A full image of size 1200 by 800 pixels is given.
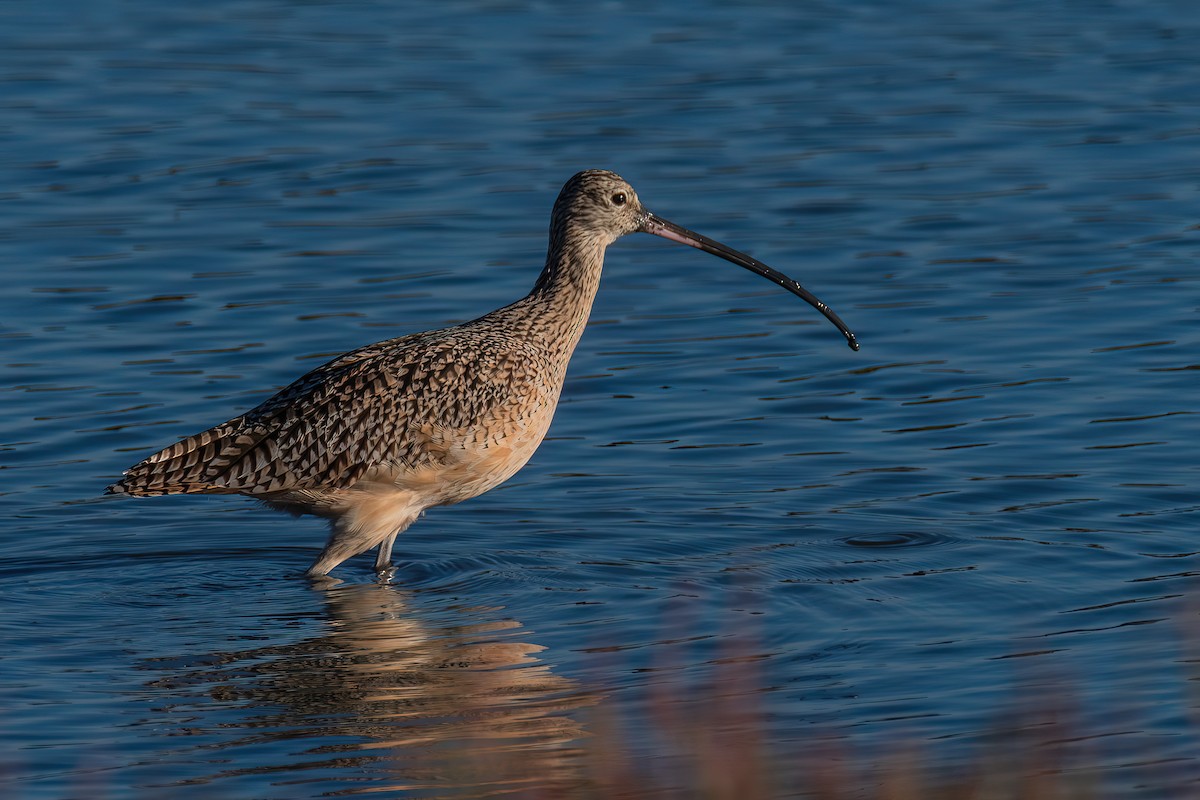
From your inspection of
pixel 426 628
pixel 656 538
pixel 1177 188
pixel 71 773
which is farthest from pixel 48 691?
pixel 1177 188

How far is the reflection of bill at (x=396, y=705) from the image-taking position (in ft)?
25.8

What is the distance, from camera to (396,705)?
29.0ft

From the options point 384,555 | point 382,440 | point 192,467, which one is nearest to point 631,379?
point 384,555

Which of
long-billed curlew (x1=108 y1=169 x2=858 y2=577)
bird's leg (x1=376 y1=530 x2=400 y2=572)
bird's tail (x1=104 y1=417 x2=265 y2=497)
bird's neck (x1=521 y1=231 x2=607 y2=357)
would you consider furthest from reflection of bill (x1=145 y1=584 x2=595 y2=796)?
bird's neck (x1=521 y1=231 x2=607 y2=357)

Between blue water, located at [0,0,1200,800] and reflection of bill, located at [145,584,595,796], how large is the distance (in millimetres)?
30

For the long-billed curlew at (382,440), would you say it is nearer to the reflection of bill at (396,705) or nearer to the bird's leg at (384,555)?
the bird's leg at (384,555)

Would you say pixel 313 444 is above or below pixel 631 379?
above

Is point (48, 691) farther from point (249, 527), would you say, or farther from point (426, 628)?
point (249, 527)

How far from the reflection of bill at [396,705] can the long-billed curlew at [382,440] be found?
19.2 inches

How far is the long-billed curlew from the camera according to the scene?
10234 millimetres

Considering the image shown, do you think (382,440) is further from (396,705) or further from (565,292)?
(396,705)

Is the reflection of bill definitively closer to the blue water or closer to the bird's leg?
the blue water

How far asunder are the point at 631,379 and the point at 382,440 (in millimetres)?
3563

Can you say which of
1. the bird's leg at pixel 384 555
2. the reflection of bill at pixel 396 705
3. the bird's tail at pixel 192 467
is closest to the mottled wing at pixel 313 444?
the bird's tail at pixel 192 467
